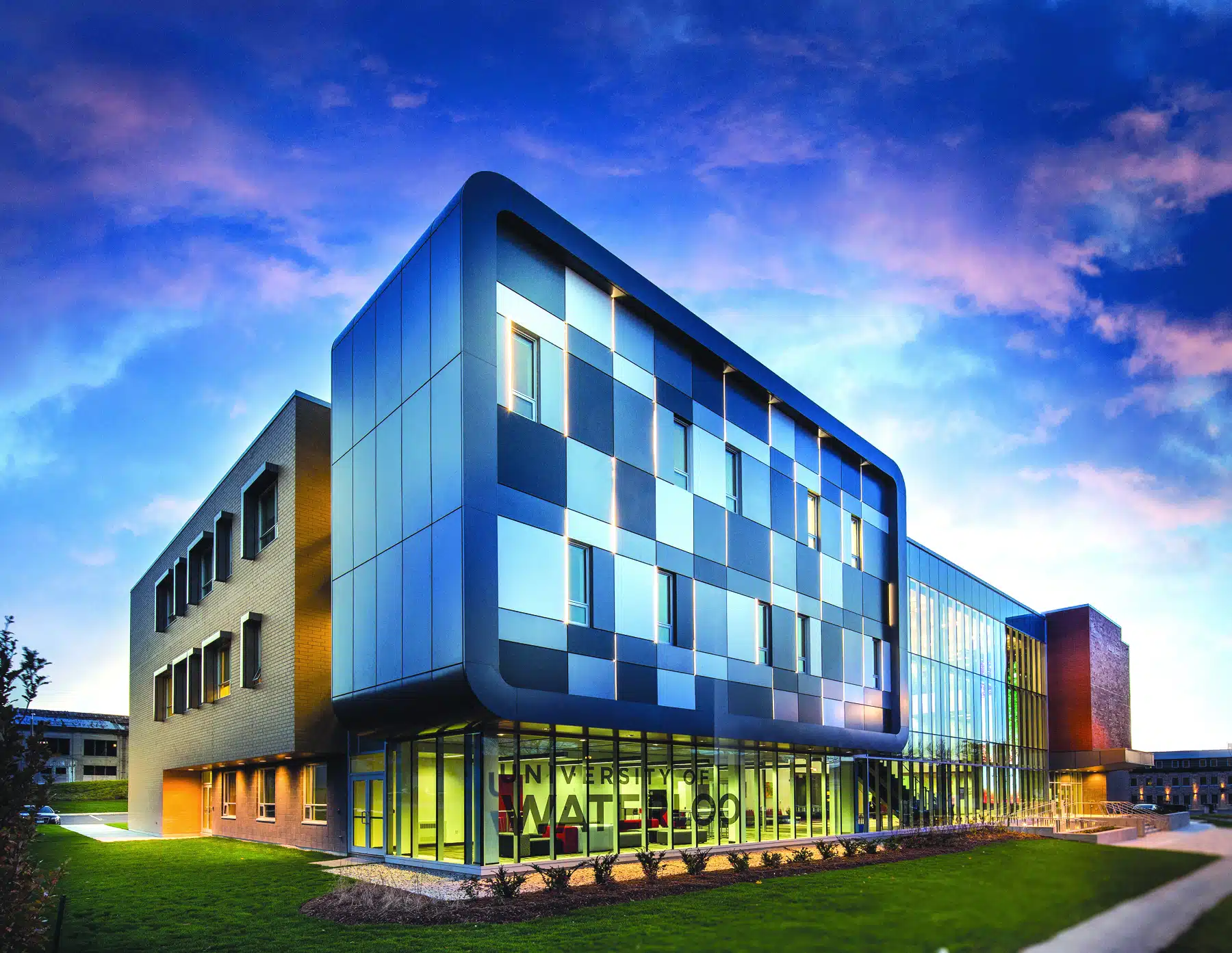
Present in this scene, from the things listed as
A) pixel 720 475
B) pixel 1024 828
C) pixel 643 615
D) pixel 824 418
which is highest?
pixel 824 418

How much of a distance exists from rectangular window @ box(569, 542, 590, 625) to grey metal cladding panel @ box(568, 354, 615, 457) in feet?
8.57

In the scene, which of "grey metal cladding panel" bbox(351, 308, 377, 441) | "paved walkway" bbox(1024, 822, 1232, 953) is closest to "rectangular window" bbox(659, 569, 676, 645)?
"grey metal cladding panel" bbox(351, 308, 377, 441)

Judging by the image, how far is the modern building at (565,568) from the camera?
818 inches

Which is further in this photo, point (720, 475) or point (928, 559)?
point (928, 559)

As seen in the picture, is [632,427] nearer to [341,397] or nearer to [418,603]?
[418,603]

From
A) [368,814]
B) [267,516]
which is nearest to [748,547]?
[368,814]

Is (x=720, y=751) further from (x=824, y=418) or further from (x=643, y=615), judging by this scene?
(x=824, y=418)

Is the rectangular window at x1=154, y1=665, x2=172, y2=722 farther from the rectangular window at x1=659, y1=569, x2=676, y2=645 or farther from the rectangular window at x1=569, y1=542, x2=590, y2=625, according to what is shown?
the rectangular window at x1=569, y1=542, x2=590, y2=625

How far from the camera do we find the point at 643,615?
24.6m

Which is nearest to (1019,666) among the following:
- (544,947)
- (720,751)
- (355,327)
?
(720,751)

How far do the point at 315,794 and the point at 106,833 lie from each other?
2144 cm

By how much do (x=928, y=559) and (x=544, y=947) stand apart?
38.9m

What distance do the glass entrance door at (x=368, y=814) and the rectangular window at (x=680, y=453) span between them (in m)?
11.2

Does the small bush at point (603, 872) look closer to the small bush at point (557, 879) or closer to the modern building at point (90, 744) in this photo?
the small bush at point (557, 879)
